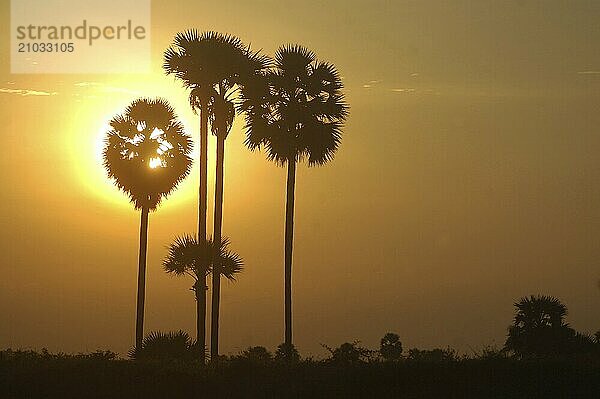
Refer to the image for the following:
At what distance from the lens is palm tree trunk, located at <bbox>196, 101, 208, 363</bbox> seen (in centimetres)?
5172

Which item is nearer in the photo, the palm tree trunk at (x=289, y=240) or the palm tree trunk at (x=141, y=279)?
the palm tree trunk at (x=289, y=240)

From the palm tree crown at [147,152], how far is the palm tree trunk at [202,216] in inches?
282

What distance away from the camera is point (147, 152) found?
207 ft

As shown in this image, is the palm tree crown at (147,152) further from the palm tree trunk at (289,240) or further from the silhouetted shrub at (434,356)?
the silhouetted shrub at (434,356)

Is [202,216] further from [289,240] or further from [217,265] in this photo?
[289,240]

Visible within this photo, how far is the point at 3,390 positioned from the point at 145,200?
31.9 meters

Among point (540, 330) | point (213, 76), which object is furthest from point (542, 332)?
point (213, 76)

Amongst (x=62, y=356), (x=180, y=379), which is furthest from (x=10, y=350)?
(x=180, y=379)

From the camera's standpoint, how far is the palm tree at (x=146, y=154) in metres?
61.9

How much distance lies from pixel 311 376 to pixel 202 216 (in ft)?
80.1

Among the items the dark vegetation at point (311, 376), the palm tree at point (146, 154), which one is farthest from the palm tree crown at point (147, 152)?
the dark vegetation at point (311, 376)

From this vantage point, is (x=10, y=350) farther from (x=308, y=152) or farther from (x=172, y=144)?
(x=172, y=144)

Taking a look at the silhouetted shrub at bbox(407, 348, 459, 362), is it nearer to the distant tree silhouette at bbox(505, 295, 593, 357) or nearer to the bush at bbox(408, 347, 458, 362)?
the bush at bbox(408, 347, 458, 362)

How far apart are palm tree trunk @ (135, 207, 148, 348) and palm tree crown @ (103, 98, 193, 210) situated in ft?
5.42
